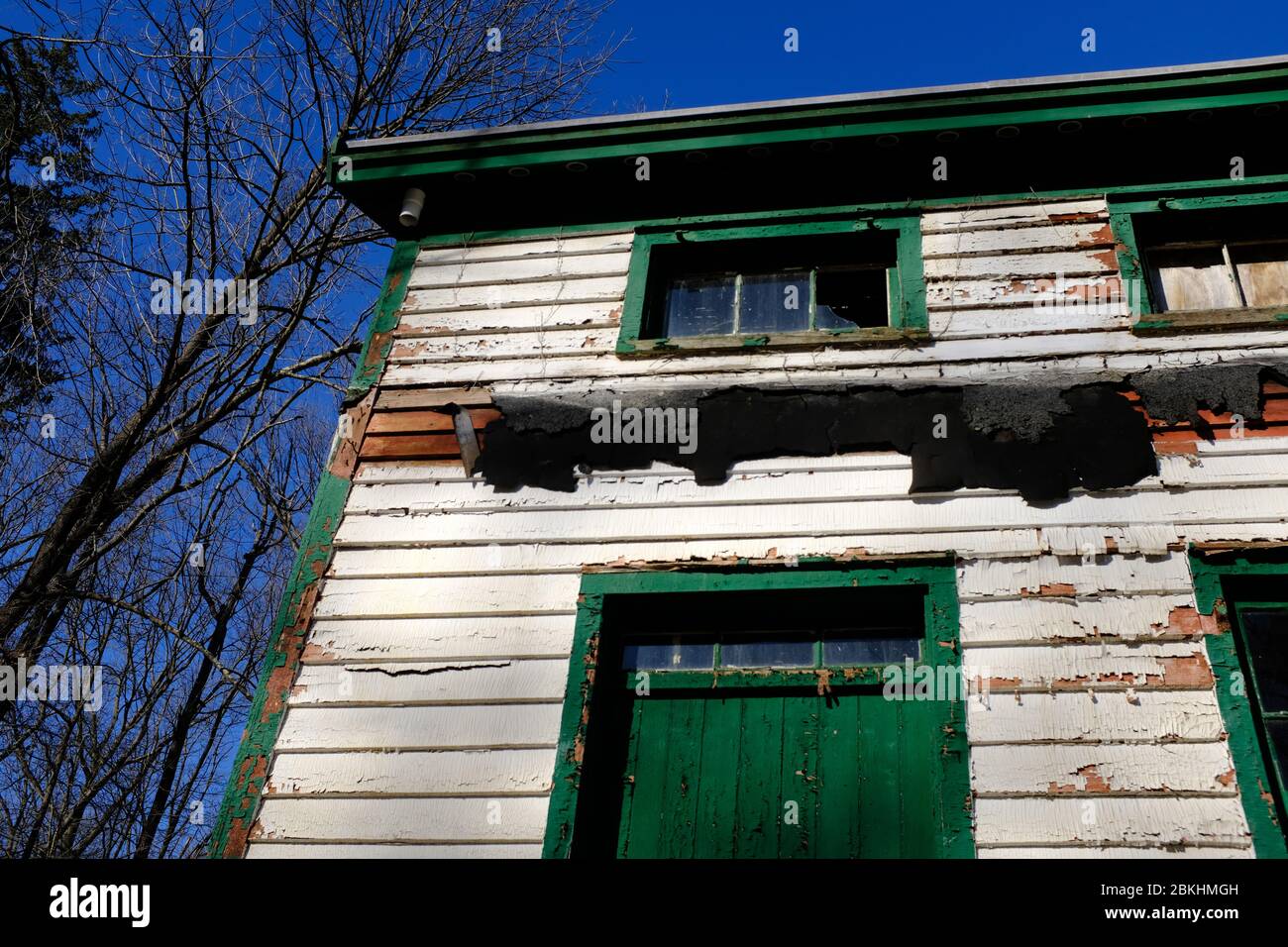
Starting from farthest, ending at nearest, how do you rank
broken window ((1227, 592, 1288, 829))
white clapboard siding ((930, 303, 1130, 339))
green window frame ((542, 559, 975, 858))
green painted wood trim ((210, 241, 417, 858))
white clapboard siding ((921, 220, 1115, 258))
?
white clapboard siding ((921, 220, 1115, 258)) < white clapboard siding ((930, 303, 1130, 339)) < green painted wood trim ((210, 241, 417, 858)) < green window frame ((542, 559, 975, 858)) < broken window ((1227, 592, 1288, 829))

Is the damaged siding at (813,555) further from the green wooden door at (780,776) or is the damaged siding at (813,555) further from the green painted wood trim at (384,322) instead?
the green wooden door at (780,776)

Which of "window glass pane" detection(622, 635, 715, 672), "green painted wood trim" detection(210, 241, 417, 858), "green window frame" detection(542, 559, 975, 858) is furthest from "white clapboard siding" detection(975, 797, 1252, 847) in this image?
"green painted wood trim" detection(210, 241, 417, 858)

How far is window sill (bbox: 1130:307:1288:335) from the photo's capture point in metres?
5.48

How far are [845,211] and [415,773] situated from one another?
4294mm

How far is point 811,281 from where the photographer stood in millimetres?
6516

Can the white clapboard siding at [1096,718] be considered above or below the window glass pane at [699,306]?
below

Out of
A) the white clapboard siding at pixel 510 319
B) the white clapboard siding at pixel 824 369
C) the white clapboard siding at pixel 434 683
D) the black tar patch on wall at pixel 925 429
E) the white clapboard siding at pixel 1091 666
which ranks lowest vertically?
the white clapboard siding at pixel 434 683

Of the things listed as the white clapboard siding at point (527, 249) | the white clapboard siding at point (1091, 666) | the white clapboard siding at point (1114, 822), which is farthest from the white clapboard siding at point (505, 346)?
the white clapboard siding at point (1114, 822)

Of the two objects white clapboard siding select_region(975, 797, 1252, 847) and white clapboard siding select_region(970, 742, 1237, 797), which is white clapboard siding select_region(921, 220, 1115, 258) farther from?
white clapboard siding select_region(975, 797, 1252, 847)

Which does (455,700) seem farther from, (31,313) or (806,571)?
(31,313)

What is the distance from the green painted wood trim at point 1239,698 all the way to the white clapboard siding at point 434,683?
9.66 ft

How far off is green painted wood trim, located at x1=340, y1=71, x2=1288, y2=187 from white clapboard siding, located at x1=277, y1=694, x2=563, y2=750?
379cm

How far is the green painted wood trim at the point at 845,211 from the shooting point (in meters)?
6.15

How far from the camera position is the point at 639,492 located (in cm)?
548
